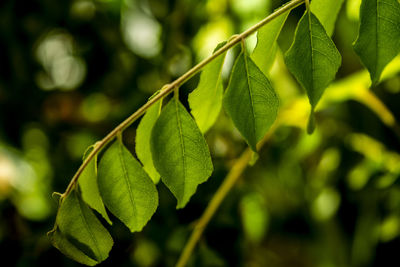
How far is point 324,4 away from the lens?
2.14 ft

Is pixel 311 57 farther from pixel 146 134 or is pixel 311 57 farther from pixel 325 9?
pixel 146 134

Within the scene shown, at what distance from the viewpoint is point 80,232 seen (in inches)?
24.1

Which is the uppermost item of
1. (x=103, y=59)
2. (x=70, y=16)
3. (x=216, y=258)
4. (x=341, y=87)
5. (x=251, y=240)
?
(x=70, y=16)

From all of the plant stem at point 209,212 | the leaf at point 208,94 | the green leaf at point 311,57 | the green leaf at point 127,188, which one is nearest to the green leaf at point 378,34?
the green leaf at point 311,57

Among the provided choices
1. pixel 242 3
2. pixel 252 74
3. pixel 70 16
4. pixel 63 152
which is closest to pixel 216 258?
pixel 252 74

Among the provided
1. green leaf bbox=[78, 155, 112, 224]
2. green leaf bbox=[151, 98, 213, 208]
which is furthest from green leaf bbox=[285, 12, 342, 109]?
green leaf bbox=[78, 155, 112, 224]

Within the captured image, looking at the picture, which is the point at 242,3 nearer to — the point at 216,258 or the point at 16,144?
the point at 216,258

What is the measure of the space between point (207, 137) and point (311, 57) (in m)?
0.83

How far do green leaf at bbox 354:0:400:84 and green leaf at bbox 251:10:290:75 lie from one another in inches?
3.8

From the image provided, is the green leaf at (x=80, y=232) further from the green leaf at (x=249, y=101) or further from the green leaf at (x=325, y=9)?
the green leaf at (x=325, y=9)

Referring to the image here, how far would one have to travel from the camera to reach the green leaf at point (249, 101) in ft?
1.91

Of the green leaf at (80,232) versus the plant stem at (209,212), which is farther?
the plant stem at (209,212)

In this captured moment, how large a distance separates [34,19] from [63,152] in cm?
47

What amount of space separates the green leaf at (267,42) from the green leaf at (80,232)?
31cm
